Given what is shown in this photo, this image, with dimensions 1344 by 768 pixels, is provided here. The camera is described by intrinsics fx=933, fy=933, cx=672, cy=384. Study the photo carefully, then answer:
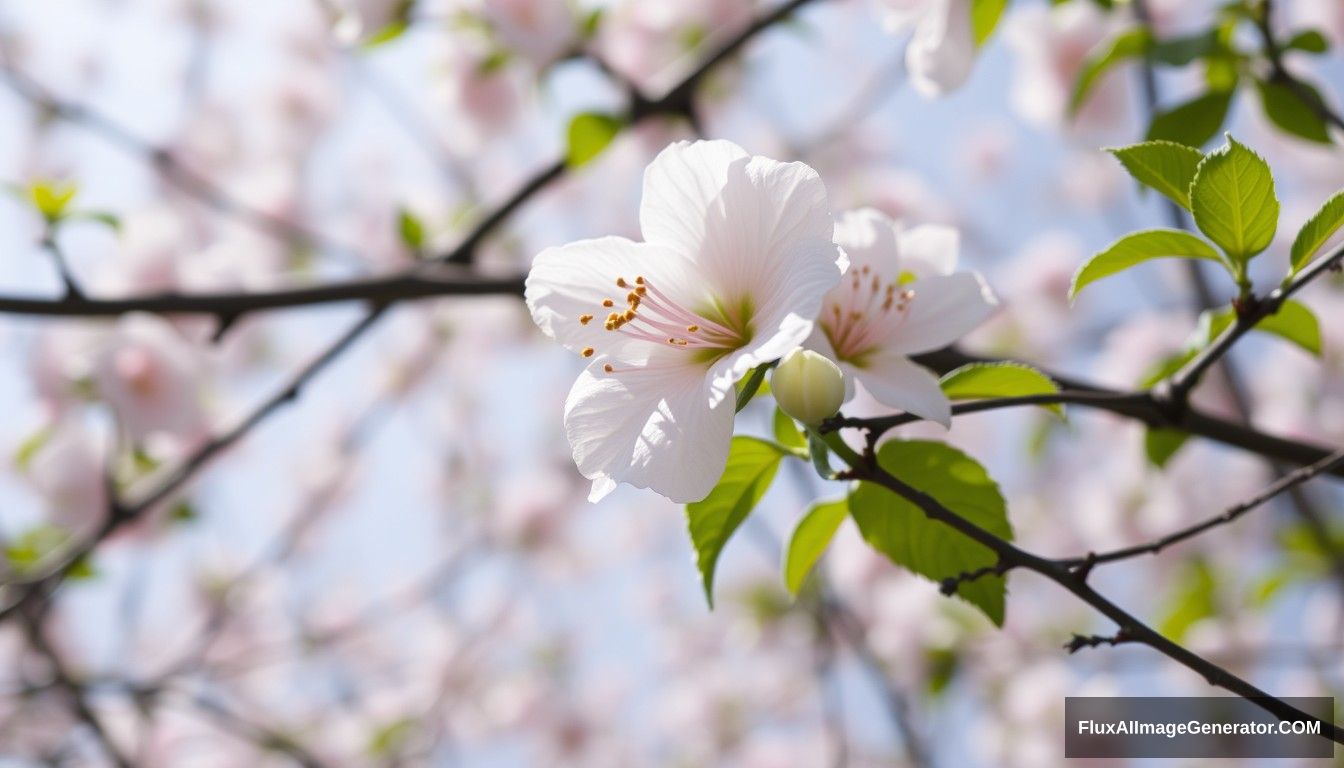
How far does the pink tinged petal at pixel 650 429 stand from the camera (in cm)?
51

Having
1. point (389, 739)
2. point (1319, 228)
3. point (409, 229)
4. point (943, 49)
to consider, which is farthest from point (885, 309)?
point (389, 739)

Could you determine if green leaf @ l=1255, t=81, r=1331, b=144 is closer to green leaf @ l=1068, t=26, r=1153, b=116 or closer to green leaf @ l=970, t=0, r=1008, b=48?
green leaf @ l=1068, t=26, r=1153, b=116

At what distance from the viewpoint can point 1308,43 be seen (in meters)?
0.97

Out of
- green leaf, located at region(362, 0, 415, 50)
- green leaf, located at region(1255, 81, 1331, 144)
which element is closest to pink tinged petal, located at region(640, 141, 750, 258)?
green leaf, located at region(1255, 81, 1331, 144)

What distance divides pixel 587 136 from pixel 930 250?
2.19ft

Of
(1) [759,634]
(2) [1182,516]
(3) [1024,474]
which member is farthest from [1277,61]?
(3) [1024,474]

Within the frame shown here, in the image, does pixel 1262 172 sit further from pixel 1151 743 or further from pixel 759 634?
pixel 759 634

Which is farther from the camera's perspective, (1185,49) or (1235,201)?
(1185,49)

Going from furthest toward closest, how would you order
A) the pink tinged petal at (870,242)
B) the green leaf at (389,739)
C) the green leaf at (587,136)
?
the green leaf at (389,739) → the green leaf at (587,136) → the pink tinged petal at (870,242)

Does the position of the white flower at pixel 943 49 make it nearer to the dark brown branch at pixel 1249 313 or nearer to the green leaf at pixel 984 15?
the green leaf at pixel 984 15

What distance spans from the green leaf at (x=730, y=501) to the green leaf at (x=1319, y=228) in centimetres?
34

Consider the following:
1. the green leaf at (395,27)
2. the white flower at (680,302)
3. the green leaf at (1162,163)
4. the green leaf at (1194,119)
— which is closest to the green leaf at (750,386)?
the white flower at (680,302)

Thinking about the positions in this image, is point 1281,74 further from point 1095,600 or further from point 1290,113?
point 1095,600

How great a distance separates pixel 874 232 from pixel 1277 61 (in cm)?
54
